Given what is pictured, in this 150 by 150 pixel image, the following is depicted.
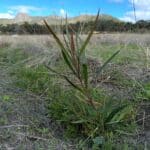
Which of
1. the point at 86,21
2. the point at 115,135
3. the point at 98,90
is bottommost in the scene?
the point at 115,135

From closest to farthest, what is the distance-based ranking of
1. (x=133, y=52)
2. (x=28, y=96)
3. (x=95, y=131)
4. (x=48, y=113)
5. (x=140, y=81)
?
(x=95, y=131), (x=48, y=113), (x=28, y=96), (x=140, y=81), (x=133, y=52)

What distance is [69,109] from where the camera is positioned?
3.75 m

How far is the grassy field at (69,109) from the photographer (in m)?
3.62

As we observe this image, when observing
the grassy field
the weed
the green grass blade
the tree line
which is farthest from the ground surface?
the tree line

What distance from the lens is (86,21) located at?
6.09 meters

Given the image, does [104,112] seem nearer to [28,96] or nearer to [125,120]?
[125,120]

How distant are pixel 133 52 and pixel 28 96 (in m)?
2.09

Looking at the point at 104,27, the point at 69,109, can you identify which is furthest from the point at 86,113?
the point at 104,27

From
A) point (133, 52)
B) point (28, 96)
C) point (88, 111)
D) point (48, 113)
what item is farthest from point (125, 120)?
point (133, 52)

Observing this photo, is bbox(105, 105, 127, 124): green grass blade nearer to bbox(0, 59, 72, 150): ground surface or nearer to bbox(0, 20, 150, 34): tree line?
bbox(0, 59, 72, 150): ground surface

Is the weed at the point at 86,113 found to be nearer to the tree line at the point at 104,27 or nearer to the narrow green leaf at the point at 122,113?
the narrow green leaf at the point at 122,113

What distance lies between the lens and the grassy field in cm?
362

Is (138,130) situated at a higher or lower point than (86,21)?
lower

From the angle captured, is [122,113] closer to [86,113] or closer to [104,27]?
[86,113]
